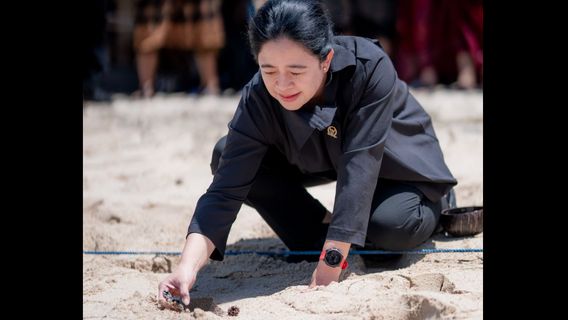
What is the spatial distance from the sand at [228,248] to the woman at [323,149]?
0.38ft

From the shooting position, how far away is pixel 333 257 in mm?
2225

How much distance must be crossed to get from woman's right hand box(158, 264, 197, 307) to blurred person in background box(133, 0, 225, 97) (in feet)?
14.9

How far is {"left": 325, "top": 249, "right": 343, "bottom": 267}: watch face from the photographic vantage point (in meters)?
2.22

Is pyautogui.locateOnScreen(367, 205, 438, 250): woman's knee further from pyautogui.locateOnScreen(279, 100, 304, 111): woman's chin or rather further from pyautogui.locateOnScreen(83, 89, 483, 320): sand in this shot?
pyautogui.locateOnScreen(279, 100, 304, 111): woman's chin

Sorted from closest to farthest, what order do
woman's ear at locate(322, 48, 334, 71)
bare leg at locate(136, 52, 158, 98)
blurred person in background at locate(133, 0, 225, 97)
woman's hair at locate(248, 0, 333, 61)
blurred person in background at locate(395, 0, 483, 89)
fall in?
woman's hair at locate(248, 0, 333, 61), woman's ear at locate(322, 48, 334, 71), blurred person in background at locate(395, 0, 483, 89), blurred person in background at locate(133, 0, 225, 97), bare leg at locate(136, 52, 158, 98)

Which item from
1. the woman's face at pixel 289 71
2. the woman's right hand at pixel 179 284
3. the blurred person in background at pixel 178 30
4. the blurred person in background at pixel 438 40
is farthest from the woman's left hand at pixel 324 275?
the blurred person in background at pixel 178 30

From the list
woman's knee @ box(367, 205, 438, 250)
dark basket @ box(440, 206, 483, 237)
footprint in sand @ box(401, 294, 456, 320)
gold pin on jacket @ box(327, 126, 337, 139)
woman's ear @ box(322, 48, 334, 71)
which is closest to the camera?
footprint in sand @ box(401, 294, 456, 320)

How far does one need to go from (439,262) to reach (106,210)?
149 centimetres

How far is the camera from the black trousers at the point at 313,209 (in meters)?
2.46

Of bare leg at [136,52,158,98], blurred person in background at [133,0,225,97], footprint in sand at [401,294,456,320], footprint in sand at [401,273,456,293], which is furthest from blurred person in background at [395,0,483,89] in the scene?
footprint in sand at [401,294,456,320]

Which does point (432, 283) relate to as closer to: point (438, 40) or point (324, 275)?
point (324, 275)

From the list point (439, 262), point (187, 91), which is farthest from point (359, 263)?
point (187, 91)
